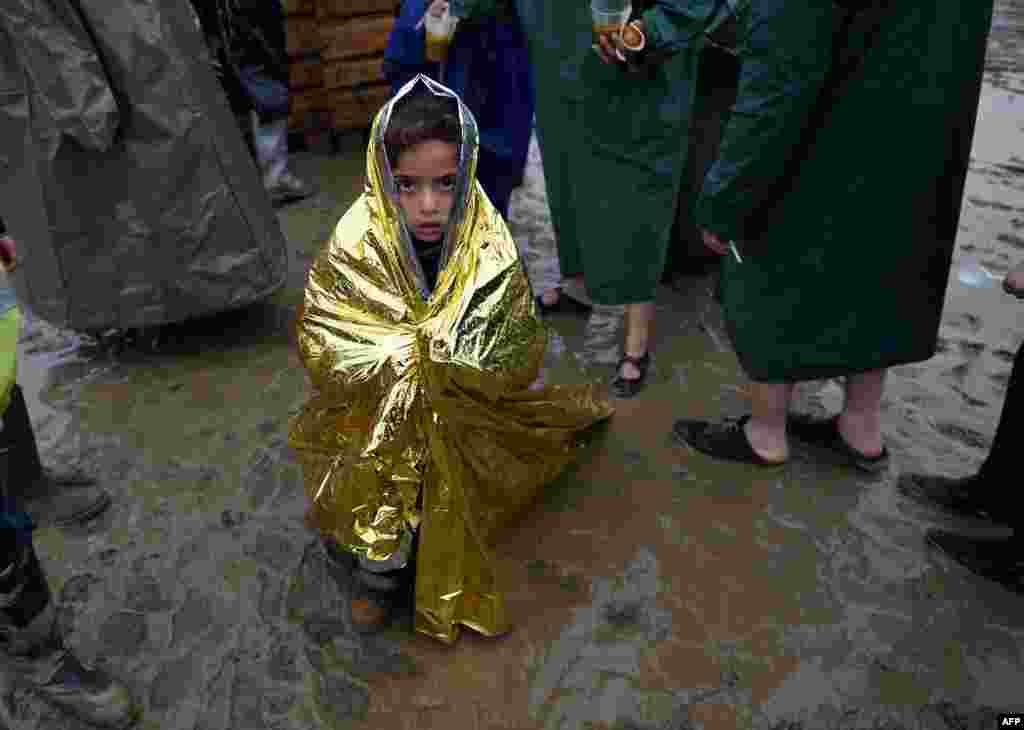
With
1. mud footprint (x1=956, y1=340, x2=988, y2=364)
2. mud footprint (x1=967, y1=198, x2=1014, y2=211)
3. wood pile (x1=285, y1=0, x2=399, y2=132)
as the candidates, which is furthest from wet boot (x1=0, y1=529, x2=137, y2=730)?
mud footprint (x1=967, y1=198, x2=1014, y2=211)

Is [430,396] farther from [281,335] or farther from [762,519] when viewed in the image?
[281,335]

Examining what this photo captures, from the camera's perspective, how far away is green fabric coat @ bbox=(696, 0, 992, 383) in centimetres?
169

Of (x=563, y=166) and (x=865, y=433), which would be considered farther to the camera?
(x=563, y=166)

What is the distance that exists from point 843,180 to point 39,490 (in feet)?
7.60

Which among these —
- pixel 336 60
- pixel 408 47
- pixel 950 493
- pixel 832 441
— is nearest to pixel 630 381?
pixel 832 441

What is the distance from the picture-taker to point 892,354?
6.93 ft

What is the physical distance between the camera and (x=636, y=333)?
2859 millimetres

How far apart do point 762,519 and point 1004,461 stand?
62 centimetres

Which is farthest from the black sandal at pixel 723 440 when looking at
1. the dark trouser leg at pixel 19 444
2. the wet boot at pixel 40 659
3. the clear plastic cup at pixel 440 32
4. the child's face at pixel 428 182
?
the dark trouser leg at pixel 19 444

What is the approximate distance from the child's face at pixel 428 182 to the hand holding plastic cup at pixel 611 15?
0.69m

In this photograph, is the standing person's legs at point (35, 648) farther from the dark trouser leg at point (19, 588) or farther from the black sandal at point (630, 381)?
the black sandal at point (630, 381)

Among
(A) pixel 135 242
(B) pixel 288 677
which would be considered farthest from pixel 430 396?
(A) pixel 135 242

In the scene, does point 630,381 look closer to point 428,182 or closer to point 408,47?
point 428,182

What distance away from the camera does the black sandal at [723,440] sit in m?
2.47
